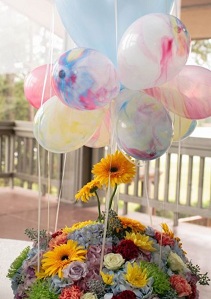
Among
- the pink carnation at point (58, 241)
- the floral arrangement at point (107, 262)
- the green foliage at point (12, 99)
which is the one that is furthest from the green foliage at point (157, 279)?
the green foliage at point (12, 99)

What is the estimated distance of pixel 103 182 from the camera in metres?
1.52

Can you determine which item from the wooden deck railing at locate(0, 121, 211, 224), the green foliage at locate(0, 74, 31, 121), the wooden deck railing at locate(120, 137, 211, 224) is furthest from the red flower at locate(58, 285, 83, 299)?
the green foliage at locate(0, 74, 31, 121)

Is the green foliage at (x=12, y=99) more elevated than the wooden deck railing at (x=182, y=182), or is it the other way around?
the green foliage at (x=12, y=99)

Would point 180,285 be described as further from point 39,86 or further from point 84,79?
point 39,86

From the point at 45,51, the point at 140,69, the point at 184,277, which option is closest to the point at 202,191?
the point at 45,51

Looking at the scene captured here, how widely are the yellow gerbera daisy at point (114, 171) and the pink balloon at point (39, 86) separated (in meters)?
0.33

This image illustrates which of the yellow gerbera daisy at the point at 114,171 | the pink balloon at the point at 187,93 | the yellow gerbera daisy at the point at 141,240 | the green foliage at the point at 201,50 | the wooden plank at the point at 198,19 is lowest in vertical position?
the yellow gerbera daisy at the point at 141,240

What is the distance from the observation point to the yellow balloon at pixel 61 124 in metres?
1.46

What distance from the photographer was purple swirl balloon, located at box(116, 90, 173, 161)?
1.37m

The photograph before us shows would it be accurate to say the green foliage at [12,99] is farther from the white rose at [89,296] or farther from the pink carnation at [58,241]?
the white rose at [89,296]

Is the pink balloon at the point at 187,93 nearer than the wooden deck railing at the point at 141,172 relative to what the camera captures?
Yes

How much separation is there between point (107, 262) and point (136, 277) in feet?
0.31

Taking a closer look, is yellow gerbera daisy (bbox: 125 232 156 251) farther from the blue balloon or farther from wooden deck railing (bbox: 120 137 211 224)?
wooden deck railing (bbox: 120 137 211 224)

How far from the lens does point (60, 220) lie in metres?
4.15
